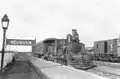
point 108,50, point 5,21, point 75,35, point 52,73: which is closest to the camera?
point 52,73

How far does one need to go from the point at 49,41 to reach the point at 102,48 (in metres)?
17.6

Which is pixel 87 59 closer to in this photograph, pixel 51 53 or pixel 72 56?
pixel 72 56

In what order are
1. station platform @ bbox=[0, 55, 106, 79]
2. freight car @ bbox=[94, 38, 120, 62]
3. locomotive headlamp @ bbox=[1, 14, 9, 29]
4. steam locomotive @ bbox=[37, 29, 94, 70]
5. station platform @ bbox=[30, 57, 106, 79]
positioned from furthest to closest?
freight car @ bbox=[94, 38, 120, 62] < steam locomotive @ bbox=[37, 29, 94, 70] < locomotive headlamp @ bbox=[1, 14, 9, 29] < station platform @ bbox=[0, 55, 106, 79] < station platform @ bbox=[30, 57, 106, 79]

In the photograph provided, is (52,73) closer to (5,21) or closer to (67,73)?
(67,73)

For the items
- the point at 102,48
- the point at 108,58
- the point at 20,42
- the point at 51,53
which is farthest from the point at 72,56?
the point at 102,48

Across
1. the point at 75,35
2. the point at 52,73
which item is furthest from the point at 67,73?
the point at 75,35

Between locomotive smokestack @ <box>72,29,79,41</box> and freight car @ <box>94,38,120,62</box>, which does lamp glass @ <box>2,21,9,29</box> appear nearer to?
locomotive smokestack @ <box>72,29,79,41</box>

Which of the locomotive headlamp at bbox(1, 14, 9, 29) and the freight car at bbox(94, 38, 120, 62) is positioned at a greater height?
the locomotive headlamp at bbox(1, 14, 9, 29)

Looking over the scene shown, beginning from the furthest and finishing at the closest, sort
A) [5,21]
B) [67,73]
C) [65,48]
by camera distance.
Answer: [65,48], [5,21], [67,73]

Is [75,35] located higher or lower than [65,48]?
higher

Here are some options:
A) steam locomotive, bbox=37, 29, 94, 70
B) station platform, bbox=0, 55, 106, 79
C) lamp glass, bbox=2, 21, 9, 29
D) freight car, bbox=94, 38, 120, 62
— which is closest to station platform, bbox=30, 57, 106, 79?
station platform, bbox=0, 55, 106, 79

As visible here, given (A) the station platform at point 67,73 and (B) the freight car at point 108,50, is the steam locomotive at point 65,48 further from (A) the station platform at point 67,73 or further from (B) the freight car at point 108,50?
(A) the station platform at point 67,73

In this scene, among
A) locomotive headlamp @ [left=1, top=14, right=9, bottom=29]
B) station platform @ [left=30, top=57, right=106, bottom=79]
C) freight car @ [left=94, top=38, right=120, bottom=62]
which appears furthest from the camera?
freight car @ [left=94, top=38, right=120, bottom=62]

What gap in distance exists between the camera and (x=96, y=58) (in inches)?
1513
